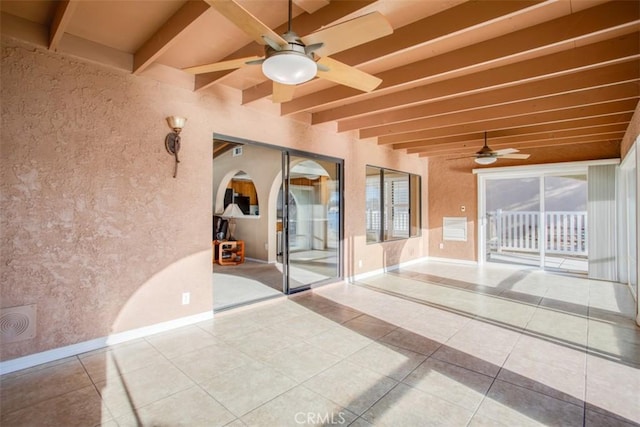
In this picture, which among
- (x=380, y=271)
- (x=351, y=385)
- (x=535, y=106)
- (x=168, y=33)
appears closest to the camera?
(x=351, y=385)

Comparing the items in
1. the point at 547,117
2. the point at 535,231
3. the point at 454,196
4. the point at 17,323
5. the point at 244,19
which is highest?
the point at 547,117

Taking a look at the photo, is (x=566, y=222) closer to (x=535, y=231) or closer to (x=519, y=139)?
(x=535, y=231)

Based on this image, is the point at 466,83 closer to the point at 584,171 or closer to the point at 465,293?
the point at 465,293

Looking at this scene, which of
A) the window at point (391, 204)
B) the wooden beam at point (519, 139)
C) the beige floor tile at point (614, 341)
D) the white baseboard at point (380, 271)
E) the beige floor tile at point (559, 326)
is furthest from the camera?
the window at point (391, 204)

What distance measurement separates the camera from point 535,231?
7465 mm

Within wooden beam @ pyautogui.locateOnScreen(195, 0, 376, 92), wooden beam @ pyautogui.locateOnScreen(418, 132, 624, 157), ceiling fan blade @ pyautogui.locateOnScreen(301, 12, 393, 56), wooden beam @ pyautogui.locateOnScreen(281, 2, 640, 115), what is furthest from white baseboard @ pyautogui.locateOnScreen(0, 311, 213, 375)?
wooden beam @ pyautogui.locateOnScreen(418, 132, 624, 157)

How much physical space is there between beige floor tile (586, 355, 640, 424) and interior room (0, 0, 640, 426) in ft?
0.07

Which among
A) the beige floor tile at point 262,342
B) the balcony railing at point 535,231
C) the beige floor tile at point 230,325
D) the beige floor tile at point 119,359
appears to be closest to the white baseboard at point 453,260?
the balcony railing at point 535,231

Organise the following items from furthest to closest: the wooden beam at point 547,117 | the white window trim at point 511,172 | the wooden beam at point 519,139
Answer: the white window trim at point 511,172
the wooden beam at point 519,139
the wooden beam at point 547,117

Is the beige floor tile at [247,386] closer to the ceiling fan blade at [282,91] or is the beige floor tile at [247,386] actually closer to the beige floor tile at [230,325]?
the beige floor tile at [230,325]

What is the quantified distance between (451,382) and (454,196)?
582 centimetres

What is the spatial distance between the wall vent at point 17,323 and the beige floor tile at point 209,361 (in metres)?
1.13

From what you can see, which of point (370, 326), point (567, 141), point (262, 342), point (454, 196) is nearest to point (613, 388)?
point (370, 326)

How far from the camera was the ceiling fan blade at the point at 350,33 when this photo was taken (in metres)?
1.68
